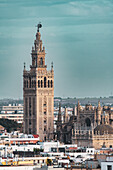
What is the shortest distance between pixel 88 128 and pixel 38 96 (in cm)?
→ 1541

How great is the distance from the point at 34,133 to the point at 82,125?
909 centimetres

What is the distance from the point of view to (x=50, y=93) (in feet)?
589

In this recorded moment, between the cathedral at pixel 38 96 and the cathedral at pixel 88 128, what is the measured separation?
204 centimetres

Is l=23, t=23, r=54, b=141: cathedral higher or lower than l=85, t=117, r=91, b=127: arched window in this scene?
higher

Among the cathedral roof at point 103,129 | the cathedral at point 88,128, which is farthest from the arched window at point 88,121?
the cathedral roof at point 103,129

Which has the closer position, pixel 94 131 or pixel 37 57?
pixel 94 131

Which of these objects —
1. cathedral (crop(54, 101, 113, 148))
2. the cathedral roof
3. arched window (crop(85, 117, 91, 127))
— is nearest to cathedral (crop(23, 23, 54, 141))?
cathedral (crop(54, 101, 113, 148))

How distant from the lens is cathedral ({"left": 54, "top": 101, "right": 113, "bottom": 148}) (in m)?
163

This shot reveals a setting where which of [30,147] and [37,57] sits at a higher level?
[37,57]

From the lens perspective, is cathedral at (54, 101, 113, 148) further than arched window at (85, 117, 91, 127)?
No

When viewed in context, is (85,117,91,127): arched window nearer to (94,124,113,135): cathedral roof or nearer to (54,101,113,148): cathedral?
(54,101,113,148): cathedral

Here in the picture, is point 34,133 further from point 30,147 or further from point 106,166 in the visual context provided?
point 106,166

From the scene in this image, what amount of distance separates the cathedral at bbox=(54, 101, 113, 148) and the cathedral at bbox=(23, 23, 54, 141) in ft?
6.68

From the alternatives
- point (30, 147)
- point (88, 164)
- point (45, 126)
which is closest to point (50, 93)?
point (45, 126)
